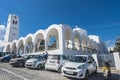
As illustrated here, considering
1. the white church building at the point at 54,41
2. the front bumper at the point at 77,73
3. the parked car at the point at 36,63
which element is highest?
the white church building at the point at 54,41

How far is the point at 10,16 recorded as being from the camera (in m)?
60.6

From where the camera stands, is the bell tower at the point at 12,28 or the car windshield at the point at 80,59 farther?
the bell tower at the point at 12,28

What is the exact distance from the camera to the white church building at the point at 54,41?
2295cm

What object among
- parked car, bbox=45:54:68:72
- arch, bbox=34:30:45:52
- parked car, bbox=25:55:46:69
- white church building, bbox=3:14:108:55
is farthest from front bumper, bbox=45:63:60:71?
arch, bbox=34:30:45:52

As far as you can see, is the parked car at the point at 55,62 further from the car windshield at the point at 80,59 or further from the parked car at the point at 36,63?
the car windshield at the point at 80,59

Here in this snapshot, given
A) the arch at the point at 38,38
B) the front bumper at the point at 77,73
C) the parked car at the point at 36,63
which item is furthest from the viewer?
the arch at the point at 38,38

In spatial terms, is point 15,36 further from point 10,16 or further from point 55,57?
point 55,57

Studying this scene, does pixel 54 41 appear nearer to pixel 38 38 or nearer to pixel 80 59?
pixel 38 38

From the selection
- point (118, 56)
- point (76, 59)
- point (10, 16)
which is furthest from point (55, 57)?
point (10, 16)

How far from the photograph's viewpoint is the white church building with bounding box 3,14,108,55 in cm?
2295

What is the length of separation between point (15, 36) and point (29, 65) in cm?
4815

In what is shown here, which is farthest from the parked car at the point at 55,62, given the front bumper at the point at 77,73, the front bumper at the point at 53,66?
the front bumper at the point at 77,73

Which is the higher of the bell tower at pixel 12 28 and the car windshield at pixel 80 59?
the bell tower at pixel 12 28

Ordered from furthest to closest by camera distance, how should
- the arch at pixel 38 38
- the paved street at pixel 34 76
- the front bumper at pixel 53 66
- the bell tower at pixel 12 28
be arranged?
the bell tower at pixel 12 28 → the arch at pixel 38 38 → the front bumper at pixel 53 66 → the paved street at pixel 34 76
